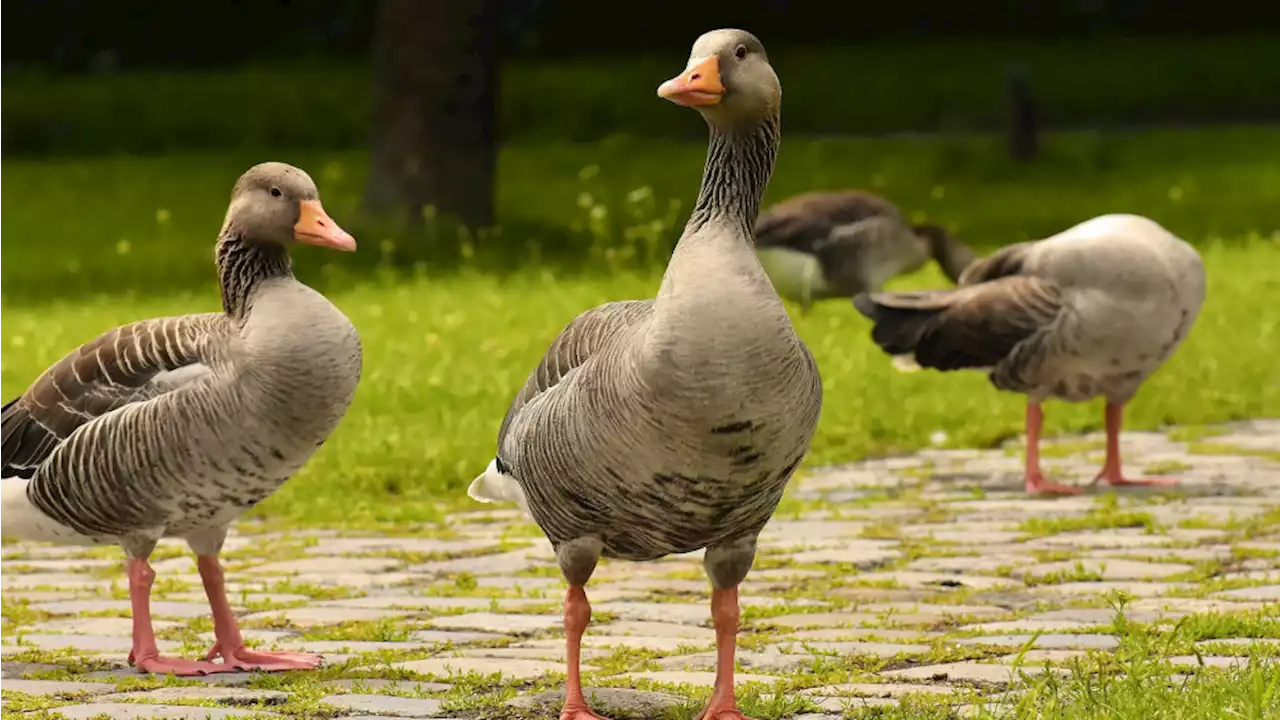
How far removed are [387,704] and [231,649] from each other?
88cm

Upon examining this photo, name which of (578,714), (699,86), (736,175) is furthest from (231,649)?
(699,86)

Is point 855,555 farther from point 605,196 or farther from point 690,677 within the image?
point 605,196

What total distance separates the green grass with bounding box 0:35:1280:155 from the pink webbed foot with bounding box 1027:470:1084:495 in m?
20.4

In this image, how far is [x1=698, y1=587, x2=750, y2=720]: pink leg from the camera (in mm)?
5172

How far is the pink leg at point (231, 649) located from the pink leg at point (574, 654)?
0.92 m

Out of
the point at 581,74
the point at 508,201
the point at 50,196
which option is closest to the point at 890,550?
the point at 508,201

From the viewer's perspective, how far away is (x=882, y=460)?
10328 mm

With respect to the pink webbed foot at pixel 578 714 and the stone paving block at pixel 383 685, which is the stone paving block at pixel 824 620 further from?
the pink webbed foot at pixel 578 714

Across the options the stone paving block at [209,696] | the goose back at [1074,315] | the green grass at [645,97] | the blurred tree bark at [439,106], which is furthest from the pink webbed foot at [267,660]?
the green grass at [645,97]

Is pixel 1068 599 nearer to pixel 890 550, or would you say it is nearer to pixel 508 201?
pixel 890 550

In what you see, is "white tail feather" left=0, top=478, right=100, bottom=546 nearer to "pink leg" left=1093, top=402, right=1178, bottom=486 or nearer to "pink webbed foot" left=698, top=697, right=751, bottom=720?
"pink webbed foot" left=698, top=697, right=751, bottom=720

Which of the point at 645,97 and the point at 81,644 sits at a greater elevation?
the point at 645,97

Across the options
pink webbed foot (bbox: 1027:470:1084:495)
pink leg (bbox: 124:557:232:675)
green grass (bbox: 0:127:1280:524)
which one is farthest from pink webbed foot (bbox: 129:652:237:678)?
pink webbed foot (bbox: 1027:470:1084:495)

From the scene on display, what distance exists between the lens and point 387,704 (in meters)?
5.45
